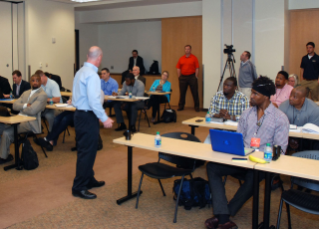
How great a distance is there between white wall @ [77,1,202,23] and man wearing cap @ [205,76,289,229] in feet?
25.0

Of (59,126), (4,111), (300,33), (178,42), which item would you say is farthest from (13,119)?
(300,33)

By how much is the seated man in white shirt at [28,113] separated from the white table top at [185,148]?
214cm

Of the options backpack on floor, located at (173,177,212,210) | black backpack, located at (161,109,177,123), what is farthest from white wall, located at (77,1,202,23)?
backpack on floor, located at (173,177,212,210)

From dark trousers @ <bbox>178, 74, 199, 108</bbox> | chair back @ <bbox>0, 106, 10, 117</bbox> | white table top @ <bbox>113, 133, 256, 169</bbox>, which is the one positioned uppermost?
dark trousers @ <bbox>178, 74, 199, 108</bbox>

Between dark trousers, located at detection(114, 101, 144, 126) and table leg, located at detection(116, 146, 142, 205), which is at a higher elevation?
dark trousers, located at detection(114, 101, 144, 126)

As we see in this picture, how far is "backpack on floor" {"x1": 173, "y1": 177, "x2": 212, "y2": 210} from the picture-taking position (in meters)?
3.54

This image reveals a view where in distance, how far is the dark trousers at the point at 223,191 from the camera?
3025 mm

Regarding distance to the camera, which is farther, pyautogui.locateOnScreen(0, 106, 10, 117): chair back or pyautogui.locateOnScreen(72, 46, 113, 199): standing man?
pyautogui.locateOnScreen(0, 106, 10, 117): chair back

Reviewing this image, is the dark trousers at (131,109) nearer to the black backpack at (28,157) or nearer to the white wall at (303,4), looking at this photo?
the black backpack at (28,157)

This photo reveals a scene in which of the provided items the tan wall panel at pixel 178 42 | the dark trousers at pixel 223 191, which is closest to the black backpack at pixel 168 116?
the tan wall panel at pixel 178 42

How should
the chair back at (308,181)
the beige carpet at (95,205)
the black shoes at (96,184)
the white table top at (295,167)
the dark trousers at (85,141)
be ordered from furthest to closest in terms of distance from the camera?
the black shoes at (96,184)
the dark trousers at (85,141)
the beige carpet at (95,205)
the chair back at (308,181)
the white table top at (295,167)

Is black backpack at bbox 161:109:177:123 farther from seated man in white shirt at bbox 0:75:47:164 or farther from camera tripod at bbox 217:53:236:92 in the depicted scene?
seated man in white shirt at bbox 0:75:47:164

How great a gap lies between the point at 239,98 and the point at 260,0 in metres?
5.29

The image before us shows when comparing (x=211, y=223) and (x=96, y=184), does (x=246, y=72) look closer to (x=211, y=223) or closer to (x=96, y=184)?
(x=96, y=184)
